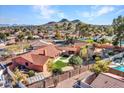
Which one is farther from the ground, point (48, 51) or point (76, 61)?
point (48, 51)

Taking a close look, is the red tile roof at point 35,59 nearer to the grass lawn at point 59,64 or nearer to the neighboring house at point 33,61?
the neighboring house at point 33,61

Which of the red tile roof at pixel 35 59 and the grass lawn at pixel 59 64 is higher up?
the red tile roof at pixel 35 59

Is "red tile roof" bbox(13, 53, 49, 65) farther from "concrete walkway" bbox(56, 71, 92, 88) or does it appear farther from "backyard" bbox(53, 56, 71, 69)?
"concrete walkway" bbox(56, 71, 92, 88)

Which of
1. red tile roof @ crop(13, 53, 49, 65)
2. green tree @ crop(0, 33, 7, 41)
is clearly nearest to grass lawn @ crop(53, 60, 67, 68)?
red tile roof @ crop(13, 53, 49, 65)

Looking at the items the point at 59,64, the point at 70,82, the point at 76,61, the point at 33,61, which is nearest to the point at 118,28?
the point at 76,61

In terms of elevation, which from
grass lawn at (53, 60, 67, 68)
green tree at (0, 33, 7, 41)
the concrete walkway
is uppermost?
green tree at (0, 33, 7, 41)

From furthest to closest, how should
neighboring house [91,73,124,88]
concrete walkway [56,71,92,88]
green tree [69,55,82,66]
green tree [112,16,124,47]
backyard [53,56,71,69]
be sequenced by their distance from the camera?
1. green tree [112,16,124,47]
2. backyard [53,56,71,69]
3. green tree [69,55,82,66]
4. concrete walkway [56,71,92,88]
5. neighboring house [91,73,124,88]

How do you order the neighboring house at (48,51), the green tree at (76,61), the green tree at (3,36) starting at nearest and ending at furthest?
the green tree at (76,61), the neighboring house at (48,51), the green tree at (3,36)

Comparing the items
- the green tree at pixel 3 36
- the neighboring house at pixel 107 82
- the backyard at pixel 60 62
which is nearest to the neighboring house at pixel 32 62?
the backyard at pixel 60 62

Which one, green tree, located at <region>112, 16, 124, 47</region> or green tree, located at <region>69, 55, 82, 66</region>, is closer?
green tree, located at <region>69, 55, 82, 66</region>

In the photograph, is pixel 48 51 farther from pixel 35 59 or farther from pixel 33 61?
pixel 33 61
